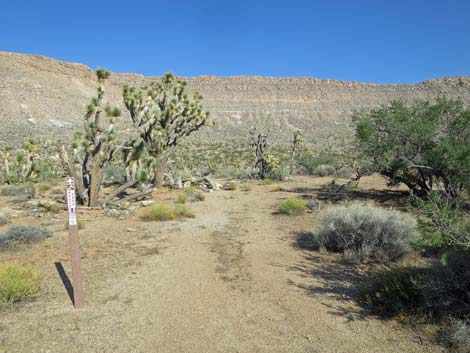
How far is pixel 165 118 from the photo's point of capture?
1582 centimetres

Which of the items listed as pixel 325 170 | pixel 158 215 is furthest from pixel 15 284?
pixel 325 170

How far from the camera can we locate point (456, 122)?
9641mm

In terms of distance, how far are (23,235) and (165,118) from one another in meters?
9.62

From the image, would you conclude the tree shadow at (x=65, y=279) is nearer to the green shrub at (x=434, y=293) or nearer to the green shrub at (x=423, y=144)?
the green shrub at (x=434, y=293)

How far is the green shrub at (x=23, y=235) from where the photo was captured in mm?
7016

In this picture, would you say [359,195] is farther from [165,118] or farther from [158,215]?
[165,118]

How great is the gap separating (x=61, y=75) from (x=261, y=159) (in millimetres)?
83233

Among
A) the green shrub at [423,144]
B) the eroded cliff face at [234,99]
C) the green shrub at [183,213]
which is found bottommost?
the green shrub at [183,213]

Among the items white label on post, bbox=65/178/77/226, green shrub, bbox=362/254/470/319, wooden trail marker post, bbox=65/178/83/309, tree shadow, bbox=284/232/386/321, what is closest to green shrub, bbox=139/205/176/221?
tree shadow, bbox=284/232/386/321

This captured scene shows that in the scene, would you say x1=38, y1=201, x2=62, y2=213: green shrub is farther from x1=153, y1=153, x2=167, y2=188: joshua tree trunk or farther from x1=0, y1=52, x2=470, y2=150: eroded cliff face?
x1=0, y1=52, x2=470, y2=150: eroded cliff face

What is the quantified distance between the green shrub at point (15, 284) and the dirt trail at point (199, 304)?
8.4 inches

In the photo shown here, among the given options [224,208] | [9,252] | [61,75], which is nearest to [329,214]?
[224,208]

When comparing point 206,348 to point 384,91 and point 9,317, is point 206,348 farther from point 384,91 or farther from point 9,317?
point 384,91

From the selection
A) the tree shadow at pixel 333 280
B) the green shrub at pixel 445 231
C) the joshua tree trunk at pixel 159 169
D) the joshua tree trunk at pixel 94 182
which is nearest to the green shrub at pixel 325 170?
the joshua tree trunk at pixel 159 169
